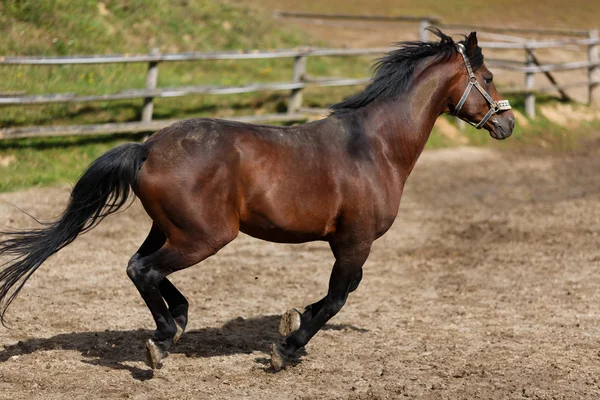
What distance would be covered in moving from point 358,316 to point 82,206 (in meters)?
2.58

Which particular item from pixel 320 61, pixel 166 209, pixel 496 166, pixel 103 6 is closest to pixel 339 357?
pixel 166 209

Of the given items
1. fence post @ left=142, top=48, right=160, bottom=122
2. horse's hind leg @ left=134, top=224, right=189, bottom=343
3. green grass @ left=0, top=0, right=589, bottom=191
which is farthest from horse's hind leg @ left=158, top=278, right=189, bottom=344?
fence post @ left=142, top=48, right=160, bottom=122

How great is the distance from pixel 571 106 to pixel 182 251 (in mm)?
13949

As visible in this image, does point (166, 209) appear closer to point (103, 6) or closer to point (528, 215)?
point (528, 215)

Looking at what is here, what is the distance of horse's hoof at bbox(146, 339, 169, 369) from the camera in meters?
4.68

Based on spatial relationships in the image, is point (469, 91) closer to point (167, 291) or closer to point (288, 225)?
point (288, 225)

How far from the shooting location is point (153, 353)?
468 cm

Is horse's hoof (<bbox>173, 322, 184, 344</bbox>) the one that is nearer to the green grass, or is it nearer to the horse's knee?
the horse's knee

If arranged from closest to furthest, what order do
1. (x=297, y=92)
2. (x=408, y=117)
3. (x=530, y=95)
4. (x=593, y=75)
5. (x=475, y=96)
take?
(x=408, y=117)
(x=475, y=96)
(x=297, y=92)
(x=530, y=95)
(x=593, y=75)

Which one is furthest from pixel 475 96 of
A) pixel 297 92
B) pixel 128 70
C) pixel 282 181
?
pixel 128 70

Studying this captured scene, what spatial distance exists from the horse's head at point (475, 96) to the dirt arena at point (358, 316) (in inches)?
62.6

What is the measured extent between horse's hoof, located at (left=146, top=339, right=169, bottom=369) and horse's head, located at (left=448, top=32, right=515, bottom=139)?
254cm

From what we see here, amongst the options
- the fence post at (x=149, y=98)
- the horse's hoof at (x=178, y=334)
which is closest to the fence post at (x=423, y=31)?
the fence post at (x=149, y=98)

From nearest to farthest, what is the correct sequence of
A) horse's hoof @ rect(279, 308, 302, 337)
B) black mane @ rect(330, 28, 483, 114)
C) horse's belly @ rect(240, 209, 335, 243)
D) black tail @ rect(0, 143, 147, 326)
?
black tail @ rect(0, 143, 147, 326) → horse's belly @ rect(240, 209, 335, 243) → horse's hoof @ rect(279, 308, 302, 337) → black mane @ rect(330, 28, 483, 114)
